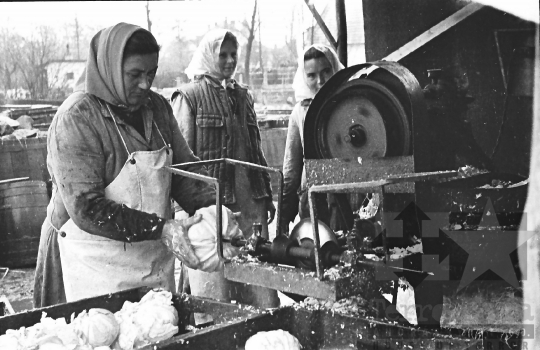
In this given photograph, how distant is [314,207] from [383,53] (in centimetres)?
255

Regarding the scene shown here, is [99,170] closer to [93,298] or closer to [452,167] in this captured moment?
[93,298]

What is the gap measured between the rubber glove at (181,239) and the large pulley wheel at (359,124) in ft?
2.27

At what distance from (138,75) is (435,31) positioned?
6.35 feet

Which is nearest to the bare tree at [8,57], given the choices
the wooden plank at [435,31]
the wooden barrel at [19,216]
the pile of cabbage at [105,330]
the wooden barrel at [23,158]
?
the wooden barrel at [23,158]

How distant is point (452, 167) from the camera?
303cm

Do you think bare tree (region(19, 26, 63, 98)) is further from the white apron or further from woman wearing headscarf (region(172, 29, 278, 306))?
the white apron

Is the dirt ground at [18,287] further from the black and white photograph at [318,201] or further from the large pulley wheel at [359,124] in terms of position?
the large pulley wheel at [359,124]

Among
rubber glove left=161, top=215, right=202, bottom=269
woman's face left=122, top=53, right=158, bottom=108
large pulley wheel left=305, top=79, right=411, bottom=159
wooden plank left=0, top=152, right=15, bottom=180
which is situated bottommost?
rubber glove left=161, top=215, right=202, bottom=269

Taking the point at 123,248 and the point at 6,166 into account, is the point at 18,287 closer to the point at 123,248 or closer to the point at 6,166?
the point at 6,166

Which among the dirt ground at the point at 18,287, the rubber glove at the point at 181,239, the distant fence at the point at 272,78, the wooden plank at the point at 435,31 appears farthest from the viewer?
the distant fence at the point at 272,78

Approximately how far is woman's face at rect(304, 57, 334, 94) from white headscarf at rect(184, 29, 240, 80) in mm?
617

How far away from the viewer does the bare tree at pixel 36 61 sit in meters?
15.8

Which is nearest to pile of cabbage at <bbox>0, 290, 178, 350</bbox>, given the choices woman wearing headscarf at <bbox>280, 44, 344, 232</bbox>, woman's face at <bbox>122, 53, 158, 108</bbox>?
woman's face at <bbox>122, 53, 158, 108</bbox>

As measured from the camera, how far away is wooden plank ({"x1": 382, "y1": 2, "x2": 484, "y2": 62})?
360 centimetres
